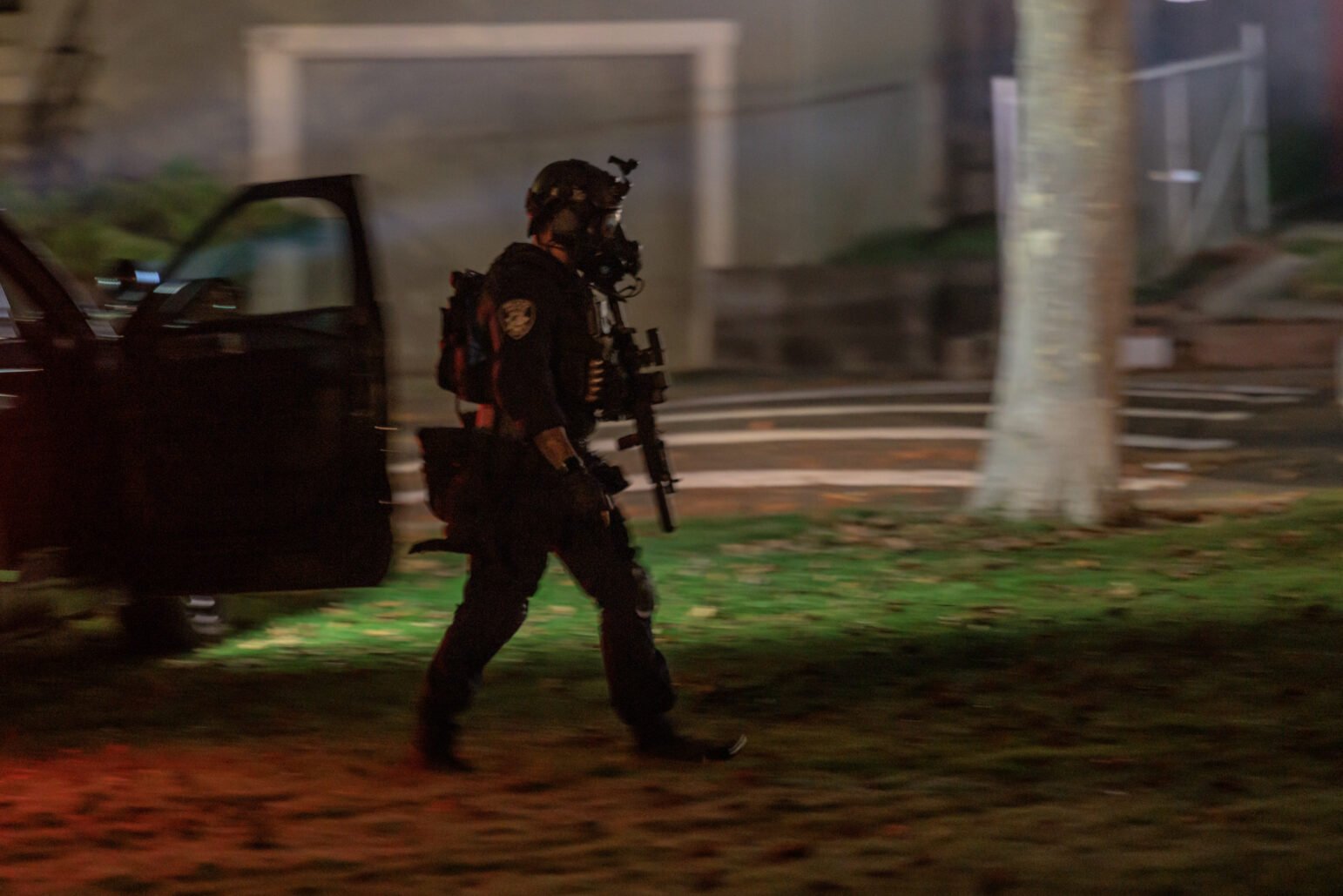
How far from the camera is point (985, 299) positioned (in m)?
16.6

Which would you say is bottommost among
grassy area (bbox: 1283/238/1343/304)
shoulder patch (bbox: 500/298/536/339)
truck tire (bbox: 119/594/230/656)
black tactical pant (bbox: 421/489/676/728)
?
truck tire (bbox: 119/594/230/656)

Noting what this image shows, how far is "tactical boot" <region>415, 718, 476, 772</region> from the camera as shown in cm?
549

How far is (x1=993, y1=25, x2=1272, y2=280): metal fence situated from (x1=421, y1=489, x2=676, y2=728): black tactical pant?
12927 millimetres

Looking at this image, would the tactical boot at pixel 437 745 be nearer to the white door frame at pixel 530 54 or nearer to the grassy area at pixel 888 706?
the grassy area at pixel 888 706

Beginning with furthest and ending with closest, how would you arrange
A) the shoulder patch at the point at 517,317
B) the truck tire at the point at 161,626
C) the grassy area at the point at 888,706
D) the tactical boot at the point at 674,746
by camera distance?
1. the truck tire at the point at 161,626
2. the tactical boot at the point at 674,746
3. the shoulder patch at the point at 517,317
4. the grassy area at the point at 888,706

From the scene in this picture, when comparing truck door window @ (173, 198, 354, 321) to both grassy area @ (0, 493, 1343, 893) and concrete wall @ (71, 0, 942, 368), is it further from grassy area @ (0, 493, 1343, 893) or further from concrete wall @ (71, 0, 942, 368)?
grassy area @ (0, 493, 1343, 893)

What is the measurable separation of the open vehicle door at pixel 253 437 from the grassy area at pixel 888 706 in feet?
1.50

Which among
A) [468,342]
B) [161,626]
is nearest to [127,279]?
[161,626]

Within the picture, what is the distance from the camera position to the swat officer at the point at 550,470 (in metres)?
5.26

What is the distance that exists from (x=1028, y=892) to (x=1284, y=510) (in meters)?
5.67

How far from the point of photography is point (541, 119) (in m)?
17.2

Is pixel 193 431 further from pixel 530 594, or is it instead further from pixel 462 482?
pixel 530 594

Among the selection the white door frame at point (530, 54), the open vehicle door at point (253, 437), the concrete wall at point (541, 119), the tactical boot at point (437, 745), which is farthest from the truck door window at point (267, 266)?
the tactical boot at point (437, 745)

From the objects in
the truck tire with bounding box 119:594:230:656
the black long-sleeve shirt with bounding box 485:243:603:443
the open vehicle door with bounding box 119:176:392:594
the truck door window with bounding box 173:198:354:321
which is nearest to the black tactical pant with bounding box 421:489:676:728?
the black long-sleeve shirt with bounding box 485:243:603:443
